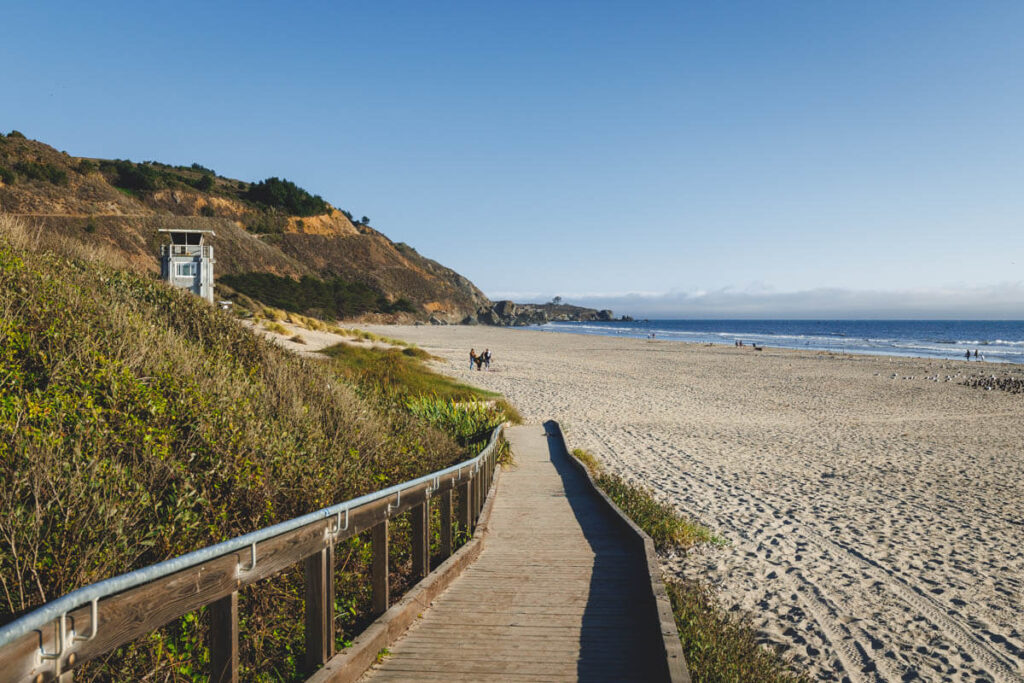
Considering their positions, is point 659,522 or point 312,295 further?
point 312,295

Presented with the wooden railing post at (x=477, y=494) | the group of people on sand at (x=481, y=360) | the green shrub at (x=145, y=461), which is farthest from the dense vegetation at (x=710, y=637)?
the group of people on sand at (x=481, y=360)

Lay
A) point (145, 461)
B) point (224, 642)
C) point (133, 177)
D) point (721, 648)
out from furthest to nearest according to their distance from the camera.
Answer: point (133, 177) < point (721, 648) < point (145, 461) < point (224, 642)

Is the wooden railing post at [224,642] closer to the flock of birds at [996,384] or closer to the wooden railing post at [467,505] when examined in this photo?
the wooden railing post at [467,505]

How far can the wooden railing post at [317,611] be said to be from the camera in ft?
10.9

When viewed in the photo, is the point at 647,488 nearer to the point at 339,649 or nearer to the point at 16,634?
the point at 339,649

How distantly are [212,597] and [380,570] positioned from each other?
1693 mm

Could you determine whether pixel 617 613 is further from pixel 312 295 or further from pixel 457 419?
pixel 312 295

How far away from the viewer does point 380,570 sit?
13.6 feet

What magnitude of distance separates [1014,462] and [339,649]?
16073 mm

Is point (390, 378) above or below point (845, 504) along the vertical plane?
above

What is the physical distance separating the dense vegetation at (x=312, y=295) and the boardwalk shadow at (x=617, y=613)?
61.7 meters

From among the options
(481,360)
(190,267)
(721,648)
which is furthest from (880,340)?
(721,648)

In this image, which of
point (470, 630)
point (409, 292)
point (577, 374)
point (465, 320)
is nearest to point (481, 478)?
point (470, 630)

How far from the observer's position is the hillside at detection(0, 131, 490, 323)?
216ft
